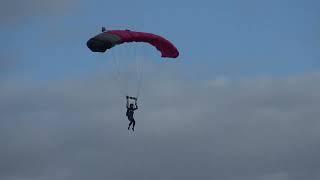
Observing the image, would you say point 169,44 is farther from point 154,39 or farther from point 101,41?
point 101,41

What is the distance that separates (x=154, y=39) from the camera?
77688mm

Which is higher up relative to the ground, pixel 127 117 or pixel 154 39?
pixel 154 39

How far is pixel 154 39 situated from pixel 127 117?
574cm

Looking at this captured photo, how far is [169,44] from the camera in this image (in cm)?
7869

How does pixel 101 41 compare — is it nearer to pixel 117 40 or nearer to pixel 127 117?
pixel 117 40

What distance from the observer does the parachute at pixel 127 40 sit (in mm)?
73875

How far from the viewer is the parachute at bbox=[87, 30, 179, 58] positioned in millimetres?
73875

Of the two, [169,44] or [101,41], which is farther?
[169,44]

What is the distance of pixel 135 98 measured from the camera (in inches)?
2972

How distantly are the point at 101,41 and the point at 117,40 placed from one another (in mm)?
1058

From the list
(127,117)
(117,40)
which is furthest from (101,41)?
(127,117)

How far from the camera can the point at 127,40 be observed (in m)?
75.2

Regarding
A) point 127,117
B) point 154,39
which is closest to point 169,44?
point 154,39

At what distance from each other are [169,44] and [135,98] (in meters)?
5.39
